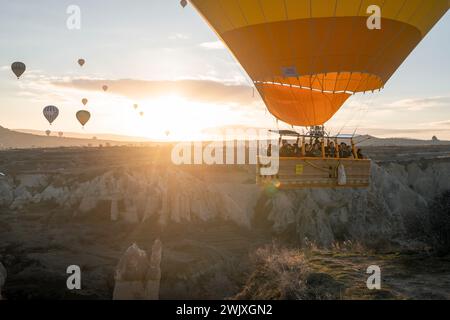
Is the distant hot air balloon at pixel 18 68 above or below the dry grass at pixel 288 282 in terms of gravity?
above

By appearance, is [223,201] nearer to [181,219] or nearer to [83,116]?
[181,219]

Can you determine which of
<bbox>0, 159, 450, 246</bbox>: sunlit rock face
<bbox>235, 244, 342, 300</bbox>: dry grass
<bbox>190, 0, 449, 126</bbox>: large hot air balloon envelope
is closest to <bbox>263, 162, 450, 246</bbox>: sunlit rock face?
<bbox>0, 159, 450, 246</bbox>: sunlit rock face

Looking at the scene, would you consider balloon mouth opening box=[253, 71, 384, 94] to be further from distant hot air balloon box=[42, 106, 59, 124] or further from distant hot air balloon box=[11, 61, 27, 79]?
distant hot air balloon box=[42, 106, 59, 124]

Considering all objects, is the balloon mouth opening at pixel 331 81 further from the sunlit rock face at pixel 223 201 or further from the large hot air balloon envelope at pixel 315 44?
the sunlit rock face at pixel 223 201

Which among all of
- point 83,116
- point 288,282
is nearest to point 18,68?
point 83,116

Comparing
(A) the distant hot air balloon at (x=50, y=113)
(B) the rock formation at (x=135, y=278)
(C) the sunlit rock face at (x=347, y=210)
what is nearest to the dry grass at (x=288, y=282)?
(B) the rock formation at (x=135, y=278)
